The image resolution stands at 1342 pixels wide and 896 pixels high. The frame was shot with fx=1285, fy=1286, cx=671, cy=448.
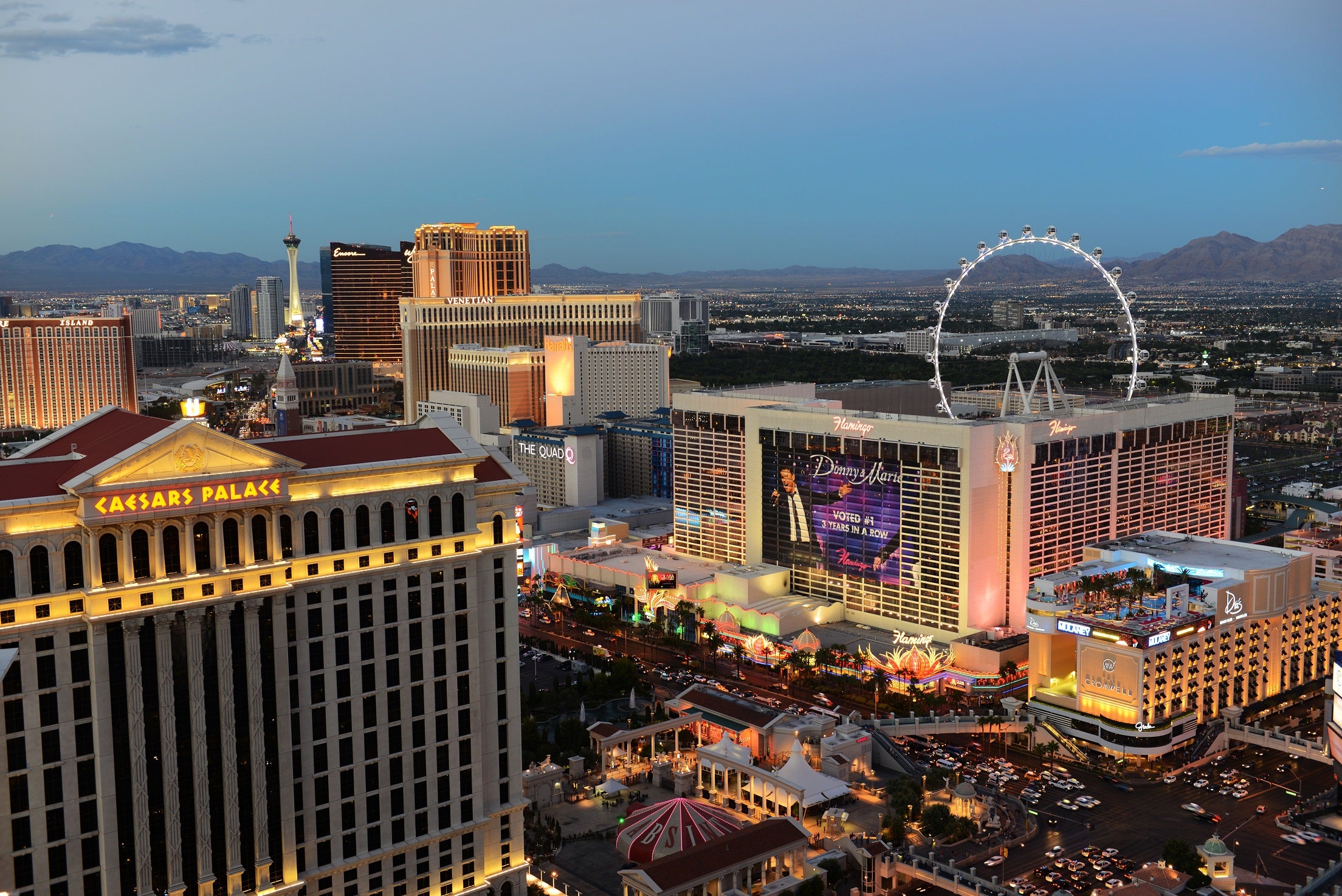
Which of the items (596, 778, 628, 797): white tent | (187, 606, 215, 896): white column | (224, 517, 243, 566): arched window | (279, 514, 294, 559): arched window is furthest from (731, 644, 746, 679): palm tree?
(224, 517, 243, 566): arched window

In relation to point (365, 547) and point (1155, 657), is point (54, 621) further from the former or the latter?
point (1155, 657)

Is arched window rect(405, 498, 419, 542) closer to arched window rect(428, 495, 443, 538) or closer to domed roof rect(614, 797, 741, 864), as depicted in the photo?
arched window rect(428, 495, 443, 538)

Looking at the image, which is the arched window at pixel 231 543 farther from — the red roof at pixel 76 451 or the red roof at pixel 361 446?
the red roof at pixel 76 451

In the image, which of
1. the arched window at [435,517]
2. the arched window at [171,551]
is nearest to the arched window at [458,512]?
the arched window at [435,517]

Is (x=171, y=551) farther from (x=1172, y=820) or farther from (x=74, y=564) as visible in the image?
(x=1172, y=820)

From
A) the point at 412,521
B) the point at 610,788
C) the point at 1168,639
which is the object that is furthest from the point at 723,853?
the point at 1168,639

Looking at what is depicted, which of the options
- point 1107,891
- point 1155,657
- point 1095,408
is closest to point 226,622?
point 1107,891
